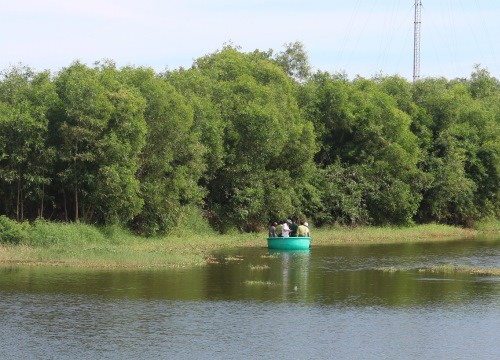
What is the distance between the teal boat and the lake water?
253 inches

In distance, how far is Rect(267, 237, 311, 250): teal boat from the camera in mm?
45031

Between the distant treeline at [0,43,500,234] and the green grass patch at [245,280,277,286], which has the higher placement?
the distant treeline at [0,43,500,234]

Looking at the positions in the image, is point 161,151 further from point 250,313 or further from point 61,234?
point 250,313

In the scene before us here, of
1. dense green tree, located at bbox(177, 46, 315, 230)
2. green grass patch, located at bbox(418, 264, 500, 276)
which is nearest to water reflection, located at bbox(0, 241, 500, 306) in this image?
green grass patch, located at bbox(418, 264, 500, 276)

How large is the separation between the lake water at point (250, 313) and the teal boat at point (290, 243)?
6.44 metres

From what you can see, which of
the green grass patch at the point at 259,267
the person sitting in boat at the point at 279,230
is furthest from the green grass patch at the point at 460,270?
the person sitting in boat at the point at 279,230

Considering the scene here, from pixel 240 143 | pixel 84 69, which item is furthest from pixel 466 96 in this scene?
pixel 84 69

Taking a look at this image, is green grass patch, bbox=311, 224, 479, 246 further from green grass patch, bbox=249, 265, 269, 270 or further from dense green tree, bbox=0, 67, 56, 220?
dense green tree, bbox=0, 67, 56, 220

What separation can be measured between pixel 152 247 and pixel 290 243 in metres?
7.58

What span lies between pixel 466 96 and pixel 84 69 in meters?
40.9

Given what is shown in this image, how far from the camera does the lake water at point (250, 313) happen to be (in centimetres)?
2105

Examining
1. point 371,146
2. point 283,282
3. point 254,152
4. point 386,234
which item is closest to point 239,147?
point 254,152

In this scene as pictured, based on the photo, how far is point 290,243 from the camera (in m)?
45.1

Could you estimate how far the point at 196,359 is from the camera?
19.9 metres
